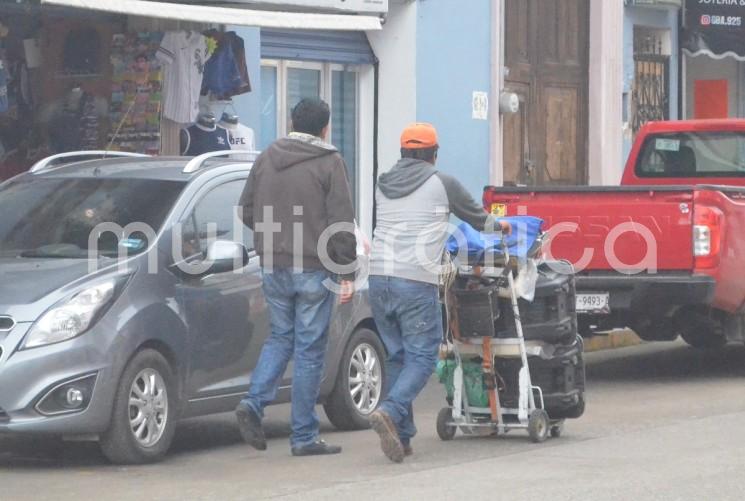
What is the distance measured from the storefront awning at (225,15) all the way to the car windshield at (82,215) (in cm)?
179

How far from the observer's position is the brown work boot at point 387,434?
8.66 meters

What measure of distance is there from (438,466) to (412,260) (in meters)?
1.13

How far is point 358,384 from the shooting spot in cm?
1042

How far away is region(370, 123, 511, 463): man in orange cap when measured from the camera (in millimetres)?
8930

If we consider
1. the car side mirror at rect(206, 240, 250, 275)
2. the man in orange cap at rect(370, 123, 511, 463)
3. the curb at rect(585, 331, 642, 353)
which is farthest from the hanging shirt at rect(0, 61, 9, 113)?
the curb at rect(585, 331, 642, 353)

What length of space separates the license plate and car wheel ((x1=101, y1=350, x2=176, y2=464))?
442cm

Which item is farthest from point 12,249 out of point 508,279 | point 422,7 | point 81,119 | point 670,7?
point 670,7

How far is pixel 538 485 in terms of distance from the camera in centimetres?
795

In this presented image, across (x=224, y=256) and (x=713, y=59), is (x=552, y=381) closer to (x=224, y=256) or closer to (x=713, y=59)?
(x=224, y=256)

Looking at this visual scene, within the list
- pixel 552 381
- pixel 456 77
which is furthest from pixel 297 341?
pixel 456 77

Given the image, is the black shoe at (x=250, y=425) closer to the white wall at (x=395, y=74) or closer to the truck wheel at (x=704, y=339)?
the truck wheel at (x=704, y=339)

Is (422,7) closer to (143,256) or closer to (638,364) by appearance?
(638,364)

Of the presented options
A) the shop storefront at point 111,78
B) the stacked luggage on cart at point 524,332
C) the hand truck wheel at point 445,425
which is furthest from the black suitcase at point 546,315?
the shop storefront at point 111,78

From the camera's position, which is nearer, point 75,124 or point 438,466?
point 438,466
